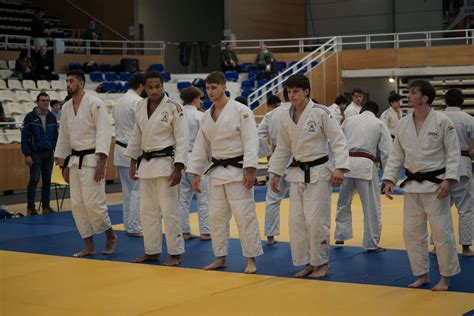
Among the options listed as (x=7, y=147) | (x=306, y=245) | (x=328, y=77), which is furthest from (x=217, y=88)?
(x=328, y=77)

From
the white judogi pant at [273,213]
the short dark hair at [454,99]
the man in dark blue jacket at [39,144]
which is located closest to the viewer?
the short dark hair at [454,99]

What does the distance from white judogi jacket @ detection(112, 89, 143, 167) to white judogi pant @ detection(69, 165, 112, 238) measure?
154 cm

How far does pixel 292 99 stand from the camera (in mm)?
7152

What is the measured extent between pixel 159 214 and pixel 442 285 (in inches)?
115

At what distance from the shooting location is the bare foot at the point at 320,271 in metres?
6.99

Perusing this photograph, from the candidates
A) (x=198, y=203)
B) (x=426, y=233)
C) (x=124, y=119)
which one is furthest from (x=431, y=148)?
(x=124, y=119)

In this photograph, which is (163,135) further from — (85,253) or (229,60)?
(229,60)

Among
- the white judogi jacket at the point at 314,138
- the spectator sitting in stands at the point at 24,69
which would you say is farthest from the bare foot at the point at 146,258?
the spectator sitting in stands at the point at 24,69

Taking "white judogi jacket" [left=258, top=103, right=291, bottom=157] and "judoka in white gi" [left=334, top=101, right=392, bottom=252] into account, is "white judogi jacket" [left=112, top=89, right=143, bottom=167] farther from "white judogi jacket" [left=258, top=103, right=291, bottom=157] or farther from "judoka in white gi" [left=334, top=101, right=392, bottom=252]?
"judoka in white gi" [left=334, top=101, right=392, bottom=252]

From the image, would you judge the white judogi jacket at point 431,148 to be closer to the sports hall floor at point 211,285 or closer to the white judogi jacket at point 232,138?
A: the sports hall floor at point 211,285

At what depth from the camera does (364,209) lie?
8.52 m

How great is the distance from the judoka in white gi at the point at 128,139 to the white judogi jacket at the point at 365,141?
Result: 2.65 m

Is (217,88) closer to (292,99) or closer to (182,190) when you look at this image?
(292,99)

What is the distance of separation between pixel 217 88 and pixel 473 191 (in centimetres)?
300
